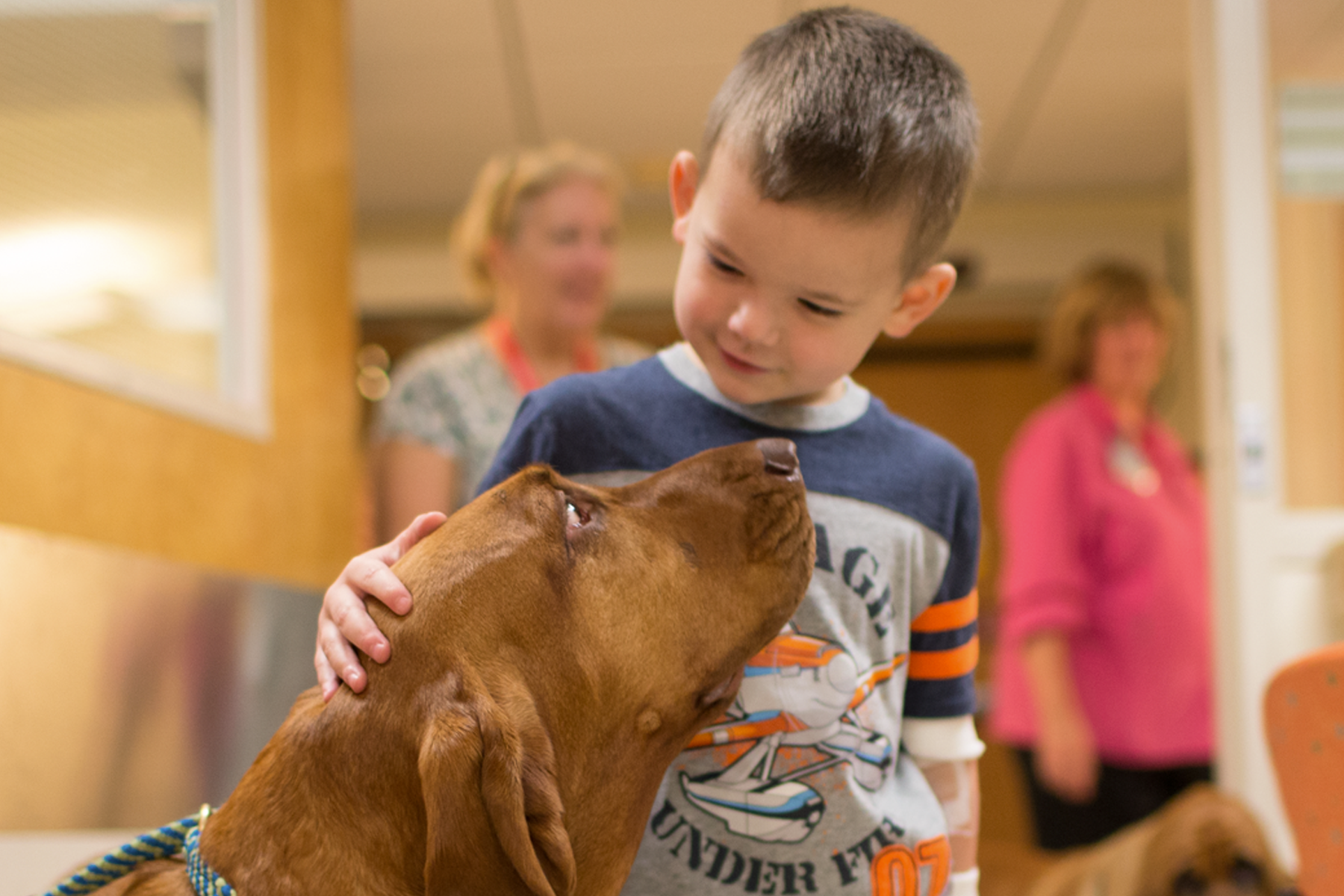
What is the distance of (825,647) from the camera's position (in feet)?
3.57

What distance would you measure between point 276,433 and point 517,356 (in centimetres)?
82

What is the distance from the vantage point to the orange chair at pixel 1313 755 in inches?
46.1

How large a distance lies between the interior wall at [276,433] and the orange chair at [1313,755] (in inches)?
73.7

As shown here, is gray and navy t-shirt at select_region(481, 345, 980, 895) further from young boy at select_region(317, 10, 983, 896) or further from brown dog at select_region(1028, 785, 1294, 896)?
brown dog at select_region(1028, 785, 1294, 896)

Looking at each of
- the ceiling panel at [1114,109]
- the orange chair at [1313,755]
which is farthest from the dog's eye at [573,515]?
the ceiling panel at [1114,109]

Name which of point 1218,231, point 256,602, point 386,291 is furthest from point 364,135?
point 1218,231

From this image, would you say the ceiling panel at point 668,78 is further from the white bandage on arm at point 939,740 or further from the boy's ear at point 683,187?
the white bandage on arm at point 939,740

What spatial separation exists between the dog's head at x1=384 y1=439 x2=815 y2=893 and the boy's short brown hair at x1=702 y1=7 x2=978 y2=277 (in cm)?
24

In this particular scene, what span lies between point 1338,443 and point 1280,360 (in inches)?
9.8

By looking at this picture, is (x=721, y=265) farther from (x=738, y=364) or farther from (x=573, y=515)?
(x=573, y=515)

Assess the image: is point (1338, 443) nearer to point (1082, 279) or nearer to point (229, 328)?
point (1082, 279)

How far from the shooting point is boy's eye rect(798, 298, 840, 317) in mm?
1083

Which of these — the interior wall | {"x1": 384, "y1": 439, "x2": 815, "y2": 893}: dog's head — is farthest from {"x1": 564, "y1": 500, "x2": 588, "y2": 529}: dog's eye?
the interior wall

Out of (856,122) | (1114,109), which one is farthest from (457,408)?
(1114,109)
